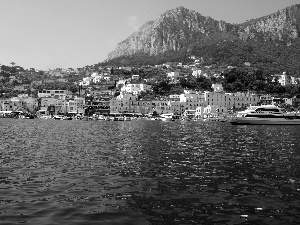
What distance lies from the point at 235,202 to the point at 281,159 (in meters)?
14.6

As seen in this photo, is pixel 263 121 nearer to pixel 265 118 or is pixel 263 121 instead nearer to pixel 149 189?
pixel 265 118

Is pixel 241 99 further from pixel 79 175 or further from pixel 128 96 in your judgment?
pixel 79 175

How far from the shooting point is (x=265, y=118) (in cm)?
10038

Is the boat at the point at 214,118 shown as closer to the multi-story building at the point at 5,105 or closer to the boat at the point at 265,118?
the boat at the point at 265,118

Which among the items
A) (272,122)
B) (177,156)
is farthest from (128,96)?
(177,156)

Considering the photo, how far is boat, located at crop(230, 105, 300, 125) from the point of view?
326ft

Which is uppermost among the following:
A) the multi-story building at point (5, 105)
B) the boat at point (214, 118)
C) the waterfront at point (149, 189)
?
the multi-story building at point (5, 105)

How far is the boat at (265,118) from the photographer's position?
99456 millimetres

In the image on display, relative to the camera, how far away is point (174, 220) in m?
12.9

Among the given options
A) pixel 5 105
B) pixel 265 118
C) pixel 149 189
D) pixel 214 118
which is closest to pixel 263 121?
pixel 265 118

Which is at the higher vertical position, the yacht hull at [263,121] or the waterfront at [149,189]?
the yacht hull at [263,121]

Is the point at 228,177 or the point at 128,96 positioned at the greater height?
the point at 128,96

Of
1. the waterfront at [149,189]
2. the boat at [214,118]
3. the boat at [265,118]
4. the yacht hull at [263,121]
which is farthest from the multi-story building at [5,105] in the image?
the waterfront at [149,189]

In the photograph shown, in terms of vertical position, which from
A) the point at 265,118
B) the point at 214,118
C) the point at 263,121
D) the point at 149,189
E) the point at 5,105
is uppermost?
the point at 5,105
